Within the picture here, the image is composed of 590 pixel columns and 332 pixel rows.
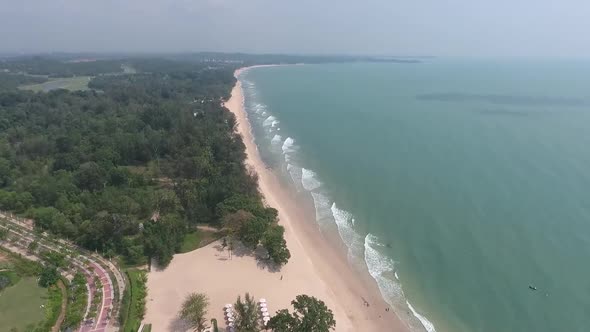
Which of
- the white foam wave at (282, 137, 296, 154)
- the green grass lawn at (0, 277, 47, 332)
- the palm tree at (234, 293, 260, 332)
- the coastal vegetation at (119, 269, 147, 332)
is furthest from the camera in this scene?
the white foam wave at (282, 137, 296, 154)

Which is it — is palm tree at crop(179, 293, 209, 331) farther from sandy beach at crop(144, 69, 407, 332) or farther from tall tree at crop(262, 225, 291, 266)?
tall tree at crop(262, 225, 291, 266)

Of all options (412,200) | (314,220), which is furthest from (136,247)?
(412,200)

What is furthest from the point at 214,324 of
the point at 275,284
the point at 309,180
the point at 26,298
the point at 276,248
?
the point at 309,180

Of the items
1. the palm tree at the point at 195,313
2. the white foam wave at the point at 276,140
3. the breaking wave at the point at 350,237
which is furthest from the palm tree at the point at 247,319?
the white foam wave at the point at 276,140

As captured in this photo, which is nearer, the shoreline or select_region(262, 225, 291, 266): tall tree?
the shoreline

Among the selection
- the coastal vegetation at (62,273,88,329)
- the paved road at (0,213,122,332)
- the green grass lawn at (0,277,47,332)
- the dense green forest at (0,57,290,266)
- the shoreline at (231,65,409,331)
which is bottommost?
the shoreline at (231,65,409,331)

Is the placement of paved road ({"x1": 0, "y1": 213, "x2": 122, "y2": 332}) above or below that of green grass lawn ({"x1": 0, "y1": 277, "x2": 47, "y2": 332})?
above

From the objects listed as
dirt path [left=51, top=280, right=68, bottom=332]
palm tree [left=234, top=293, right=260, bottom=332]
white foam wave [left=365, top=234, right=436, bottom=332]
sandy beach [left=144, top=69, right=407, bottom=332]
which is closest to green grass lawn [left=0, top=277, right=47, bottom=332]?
dirt path [left=51, top=280, right=68, bottom=332]

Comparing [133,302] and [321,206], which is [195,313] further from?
[321,206]

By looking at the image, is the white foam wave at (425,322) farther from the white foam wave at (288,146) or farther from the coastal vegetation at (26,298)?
the white foam wave at (288,146)
